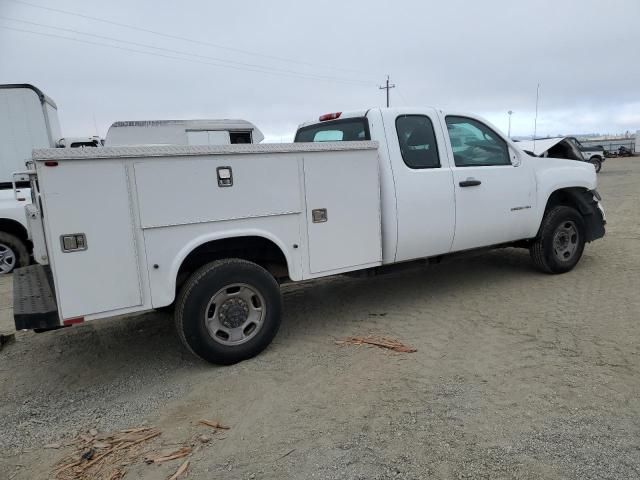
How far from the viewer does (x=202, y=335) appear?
370 cm

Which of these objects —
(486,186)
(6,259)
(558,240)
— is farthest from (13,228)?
(558,240)

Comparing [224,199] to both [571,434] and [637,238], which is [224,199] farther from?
[637,238]

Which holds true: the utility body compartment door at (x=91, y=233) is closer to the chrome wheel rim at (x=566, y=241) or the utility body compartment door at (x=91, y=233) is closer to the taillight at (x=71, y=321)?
the taillight at (x=71, y=321)

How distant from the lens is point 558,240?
600 centimetres

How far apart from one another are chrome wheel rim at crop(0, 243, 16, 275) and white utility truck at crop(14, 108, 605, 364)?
3995 mm

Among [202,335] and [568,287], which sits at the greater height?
[202,335]

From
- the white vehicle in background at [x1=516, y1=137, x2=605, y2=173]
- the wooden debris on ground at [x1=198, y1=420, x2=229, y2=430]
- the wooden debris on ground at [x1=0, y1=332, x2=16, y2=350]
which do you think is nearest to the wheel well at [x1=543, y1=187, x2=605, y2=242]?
the white vehicle in background at [x1=516, y1=137, x2=605, y2=173]

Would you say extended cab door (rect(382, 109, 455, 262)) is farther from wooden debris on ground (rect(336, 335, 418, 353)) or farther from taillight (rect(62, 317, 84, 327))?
taillight (rect(62, 317, 84, 327))

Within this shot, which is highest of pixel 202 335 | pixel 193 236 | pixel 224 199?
pixel 224 199

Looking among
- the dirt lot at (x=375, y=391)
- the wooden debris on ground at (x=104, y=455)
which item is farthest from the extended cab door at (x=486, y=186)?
the wooden debris on ground at (x=104, y=455)

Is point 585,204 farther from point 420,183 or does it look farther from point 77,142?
point 77,142

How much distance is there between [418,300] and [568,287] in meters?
1.75

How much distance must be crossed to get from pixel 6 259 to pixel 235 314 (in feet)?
19.3

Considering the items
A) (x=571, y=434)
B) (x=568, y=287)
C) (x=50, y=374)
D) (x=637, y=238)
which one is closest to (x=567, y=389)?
(x=571, y=434)
